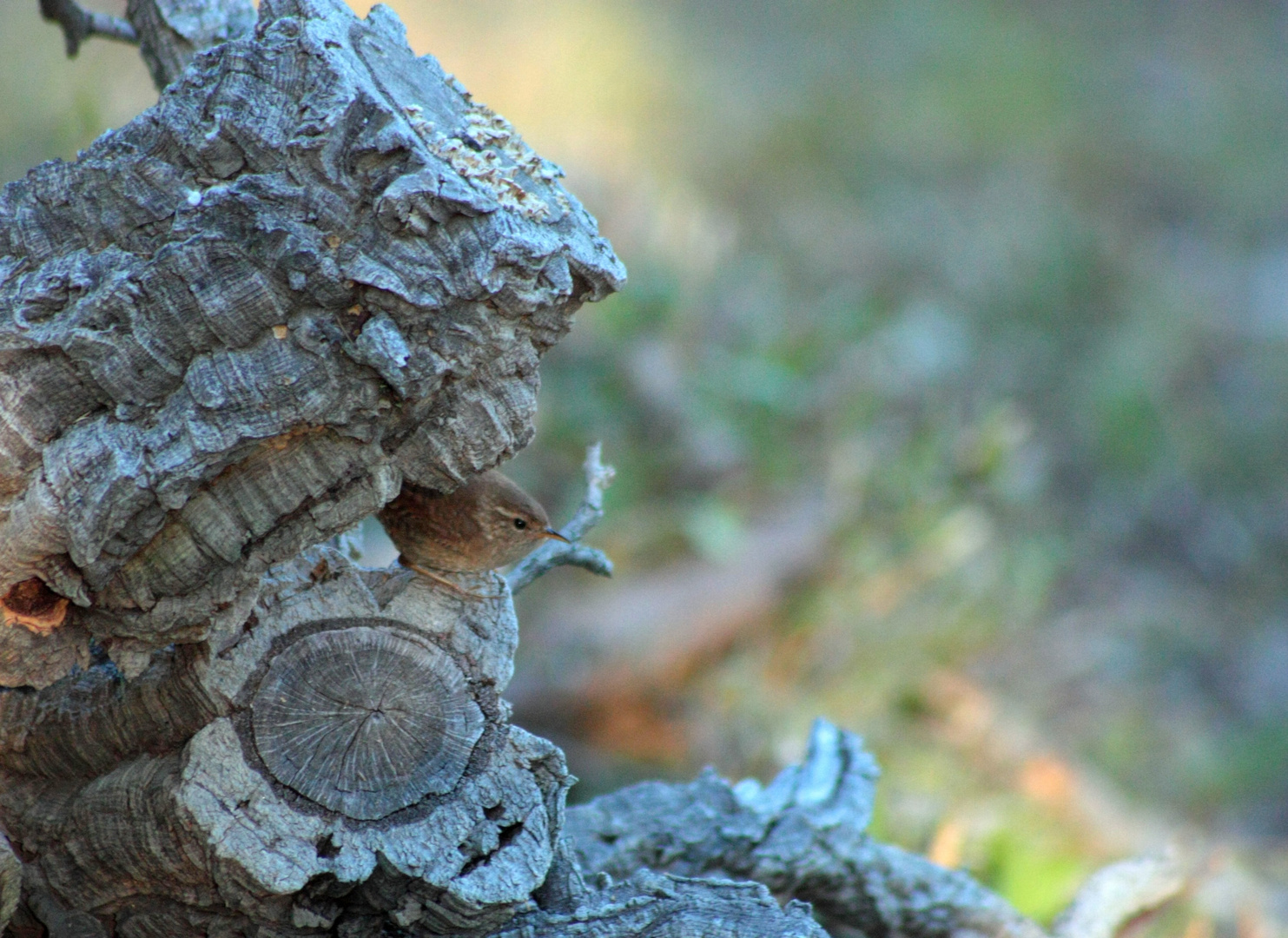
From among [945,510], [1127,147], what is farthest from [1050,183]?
[945,510]

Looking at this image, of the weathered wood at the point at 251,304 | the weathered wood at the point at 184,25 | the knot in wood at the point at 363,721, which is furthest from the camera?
the weathered wood at the point at 184,25

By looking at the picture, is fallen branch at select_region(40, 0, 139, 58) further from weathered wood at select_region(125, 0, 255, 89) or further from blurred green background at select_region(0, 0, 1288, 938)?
blurred green background at select_region(0, 0, 1288, 938)

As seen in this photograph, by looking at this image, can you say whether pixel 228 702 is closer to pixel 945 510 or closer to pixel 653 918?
pixel 653 918

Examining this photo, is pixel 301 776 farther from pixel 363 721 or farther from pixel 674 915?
pixel 674 915

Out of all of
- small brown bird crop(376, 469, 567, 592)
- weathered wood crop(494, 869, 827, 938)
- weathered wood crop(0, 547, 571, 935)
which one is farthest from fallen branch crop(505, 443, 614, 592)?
weathered wood crop(494, 869, 827, 938)

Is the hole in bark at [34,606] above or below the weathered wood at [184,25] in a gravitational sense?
below

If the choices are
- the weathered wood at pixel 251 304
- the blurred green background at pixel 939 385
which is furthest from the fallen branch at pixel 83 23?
the weathered wood at pixel 251 304

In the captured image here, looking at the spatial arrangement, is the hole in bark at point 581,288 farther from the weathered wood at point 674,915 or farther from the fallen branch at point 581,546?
the weathered wood at point 674,915
